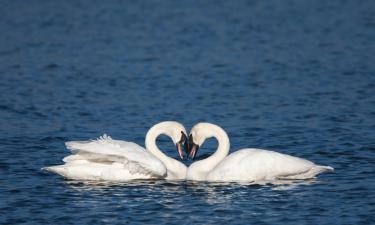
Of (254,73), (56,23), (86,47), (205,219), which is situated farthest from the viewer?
(56,23)

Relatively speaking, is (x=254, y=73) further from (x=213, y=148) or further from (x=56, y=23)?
(x=56, y=23)

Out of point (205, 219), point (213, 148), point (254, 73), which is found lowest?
point (205, 219)

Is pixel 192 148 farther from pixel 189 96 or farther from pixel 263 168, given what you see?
pixel 189 96

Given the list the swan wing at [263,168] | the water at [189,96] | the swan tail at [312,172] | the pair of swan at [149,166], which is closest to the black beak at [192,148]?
the pair of swan at [149,166]

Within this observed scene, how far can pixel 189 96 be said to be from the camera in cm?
2166

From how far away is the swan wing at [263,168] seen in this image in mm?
13836

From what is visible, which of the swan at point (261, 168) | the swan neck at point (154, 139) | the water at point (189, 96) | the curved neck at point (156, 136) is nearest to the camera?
the water at point (189, 96)

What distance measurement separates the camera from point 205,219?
11.9 m

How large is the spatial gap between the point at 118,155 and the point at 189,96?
26.1 ft

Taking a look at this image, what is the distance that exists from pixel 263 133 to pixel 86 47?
488 inches

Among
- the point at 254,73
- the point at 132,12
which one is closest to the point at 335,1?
the point at 132,12

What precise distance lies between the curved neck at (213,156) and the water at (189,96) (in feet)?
1.26

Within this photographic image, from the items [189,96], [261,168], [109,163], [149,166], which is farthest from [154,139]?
[189,96]

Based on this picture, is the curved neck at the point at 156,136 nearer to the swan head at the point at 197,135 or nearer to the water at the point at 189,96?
the swan head at the point at 197,135
